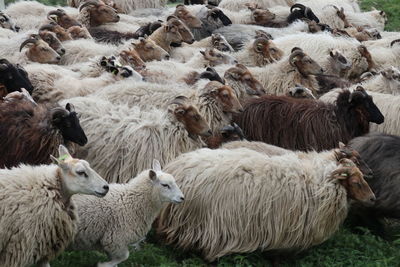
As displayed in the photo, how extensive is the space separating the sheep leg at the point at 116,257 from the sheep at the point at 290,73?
4994 mm

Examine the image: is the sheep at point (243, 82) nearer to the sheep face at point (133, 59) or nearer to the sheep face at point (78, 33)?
the sheep face at point (133, 59)

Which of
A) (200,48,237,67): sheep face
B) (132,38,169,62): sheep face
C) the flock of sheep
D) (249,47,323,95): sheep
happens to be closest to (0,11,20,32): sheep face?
the flock of sheep

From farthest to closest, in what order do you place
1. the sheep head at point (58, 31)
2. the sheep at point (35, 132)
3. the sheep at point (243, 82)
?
the sheep head at point (58, 31)
the sheep at point (243, 82)
the sheep at point (35, 132)

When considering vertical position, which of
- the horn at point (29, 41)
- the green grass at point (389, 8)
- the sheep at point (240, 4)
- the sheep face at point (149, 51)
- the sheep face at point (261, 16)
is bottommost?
the green grass at point (389, 8)

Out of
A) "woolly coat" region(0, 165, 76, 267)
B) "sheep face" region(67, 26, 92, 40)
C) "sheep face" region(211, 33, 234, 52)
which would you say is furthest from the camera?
"sheep face" region(211, 33, 234, 52)

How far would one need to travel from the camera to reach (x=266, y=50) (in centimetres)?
1323

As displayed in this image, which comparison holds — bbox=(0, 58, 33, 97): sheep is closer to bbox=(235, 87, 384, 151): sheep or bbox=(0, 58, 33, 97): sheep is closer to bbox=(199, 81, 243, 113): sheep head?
bbox=(199, 81, 243, 113): sheep head

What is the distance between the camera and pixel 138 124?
9289mm

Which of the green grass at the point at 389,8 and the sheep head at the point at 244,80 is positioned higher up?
the sheep head at the point at 244,80

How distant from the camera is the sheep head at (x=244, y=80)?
11211mm

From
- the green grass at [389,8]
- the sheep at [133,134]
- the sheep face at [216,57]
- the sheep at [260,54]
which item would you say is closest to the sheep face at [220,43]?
the sheep at [260,54]

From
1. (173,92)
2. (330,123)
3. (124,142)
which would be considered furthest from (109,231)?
(330,123)

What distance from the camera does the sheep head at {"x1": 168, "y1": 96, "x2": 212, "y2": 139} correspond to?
9.41 metres

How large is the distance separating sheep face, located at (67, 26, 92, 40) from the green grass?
8357mm
